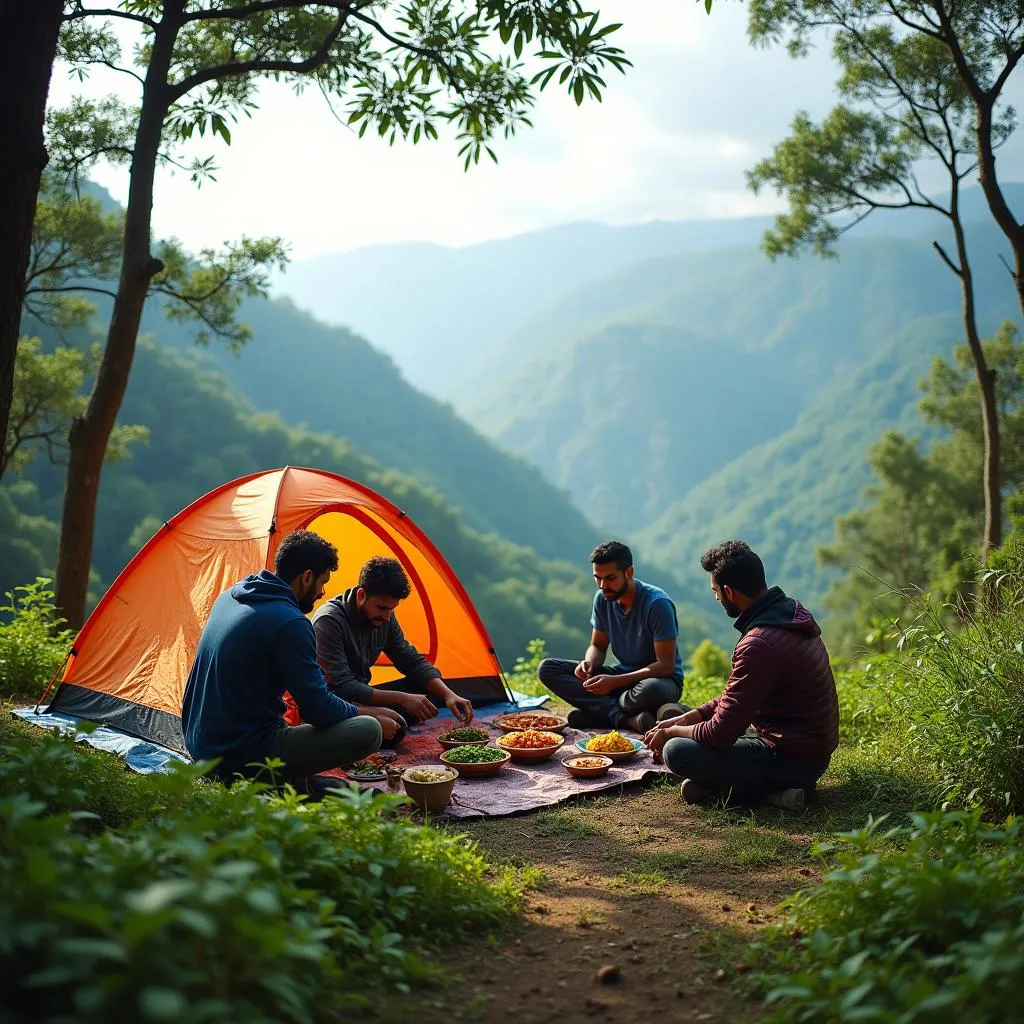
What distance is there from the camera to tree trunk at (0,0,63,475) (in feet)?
13.5

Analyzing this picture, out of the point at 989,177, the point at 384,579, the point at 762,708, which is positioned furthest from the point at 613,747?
the point at 989,177

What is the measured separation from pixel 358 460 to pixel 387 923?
2065 inches

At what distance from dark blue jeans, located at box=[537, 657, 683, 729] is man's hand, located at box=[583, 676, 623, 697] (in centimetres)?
12

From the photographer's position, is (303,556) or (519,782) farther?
(519,782)

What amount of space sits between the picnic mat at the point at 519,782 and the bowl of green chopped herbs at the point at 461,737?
0.11 m

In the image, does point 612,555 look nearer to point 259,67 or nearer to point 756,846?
point 756,846

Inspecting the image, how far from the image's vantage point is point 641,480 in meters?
137

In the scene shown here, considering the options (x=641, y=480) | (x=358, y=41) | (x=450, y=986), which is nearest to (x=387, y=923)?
(x=450, y=986)

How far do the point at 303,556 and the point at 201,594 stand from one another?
81.1 inches

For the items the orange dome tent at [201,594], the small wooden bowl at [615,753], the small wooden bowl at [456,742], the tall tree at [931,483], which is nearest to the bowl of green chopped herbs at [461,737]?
the small wooden bowl at [456,742]

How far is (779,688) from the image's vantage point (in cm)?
510

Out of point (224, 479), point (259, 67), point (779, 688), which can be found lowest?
point (779, 688)

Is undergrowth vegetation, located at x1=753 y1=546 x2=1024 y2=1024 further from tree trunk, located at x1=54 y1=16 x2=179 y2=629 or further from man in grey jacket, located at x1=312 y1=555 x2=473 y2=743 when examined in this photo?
tree trunk, located at x1=54 y1=16 x2=179 y2=629

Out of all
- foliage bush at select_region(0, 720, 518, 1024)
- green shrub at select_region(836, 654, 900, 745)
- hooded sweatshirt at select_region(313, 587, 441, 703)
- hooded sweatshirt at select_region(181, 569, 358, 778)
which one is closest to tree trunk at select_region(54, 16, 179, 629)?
hooded sweatshirt at select_region(313, 587, 441, 703)
